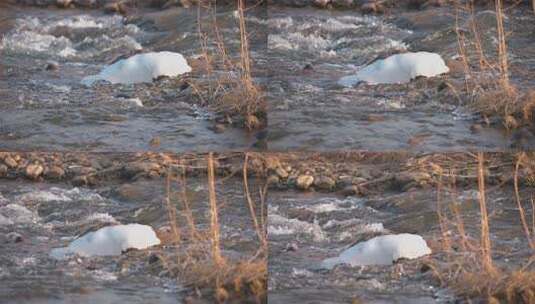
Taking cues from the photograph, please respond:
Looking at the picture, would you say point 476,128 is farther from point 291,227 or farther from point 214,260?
point 214,260

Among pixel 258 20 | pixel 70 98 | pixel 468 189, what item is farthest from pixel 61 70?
pixel 468 189

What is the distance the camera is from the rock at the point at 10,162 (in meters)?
6.12

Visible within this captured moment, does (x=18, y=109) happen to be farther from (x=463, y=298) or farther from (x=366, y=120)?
(x=463, y=298)

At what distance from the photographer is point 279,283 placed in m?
5.71

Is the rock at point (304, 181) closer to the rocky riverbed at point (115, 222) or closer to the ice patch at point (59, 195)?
the rocky riverbed at point (115, 222)

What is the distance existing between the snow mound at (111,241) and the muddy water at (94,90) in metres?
0.35

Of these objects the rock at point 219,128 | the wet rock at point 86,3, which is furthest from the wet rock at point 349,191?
the wet rock at point 86,3

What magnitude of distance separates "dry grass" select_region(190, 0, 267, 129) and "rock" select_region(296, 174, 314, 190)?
0.25m

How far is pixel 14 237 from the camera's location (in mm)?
5930

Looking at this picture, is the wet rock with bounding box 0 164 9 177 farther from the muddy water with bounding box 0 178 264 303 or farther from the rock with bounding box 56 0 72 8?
the rock with bounding box 56 0 72 8

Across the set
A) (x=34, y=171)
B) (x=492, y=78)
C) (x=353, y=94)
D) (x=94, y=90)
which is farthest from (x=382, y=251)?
(x=94, y=90)

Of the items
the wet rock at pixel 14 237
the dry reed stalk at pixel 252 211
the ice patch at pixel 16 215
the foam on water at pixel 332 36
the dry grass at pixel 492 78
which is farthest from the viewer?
the foam on water at pixel 332 36

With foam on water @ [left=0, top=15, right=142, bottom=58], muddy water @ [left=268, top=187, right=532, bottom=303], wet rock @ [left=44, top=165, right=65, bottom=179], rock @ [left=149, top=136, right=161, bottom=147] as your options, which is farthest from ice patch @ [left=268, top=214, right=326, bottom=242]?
foam on water @ [left=0, top=15, right=142, bottom=58]

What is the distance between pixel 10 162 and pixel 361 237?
126 cm
